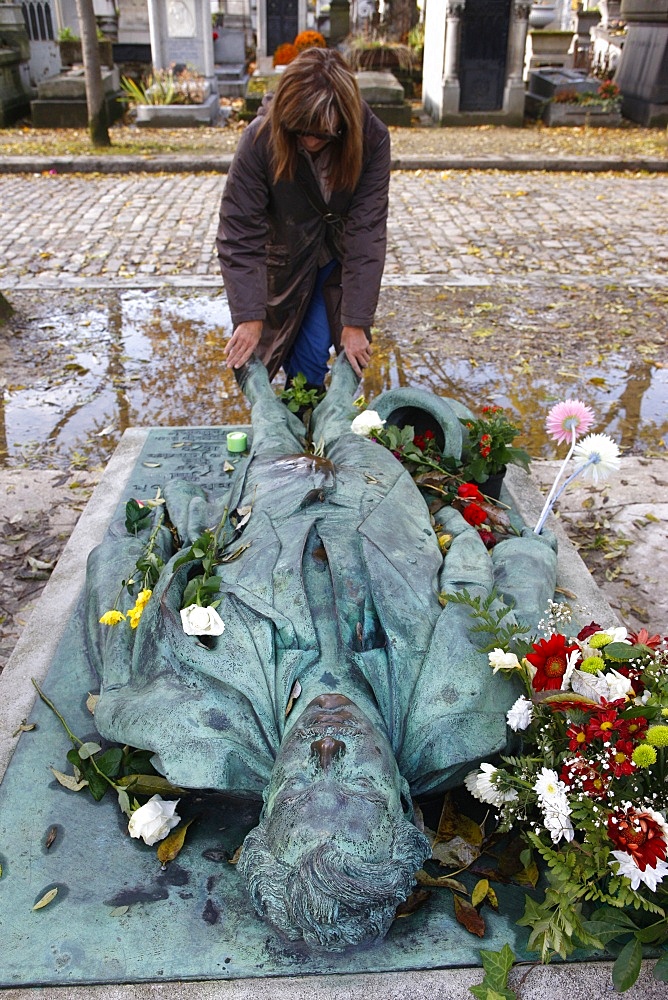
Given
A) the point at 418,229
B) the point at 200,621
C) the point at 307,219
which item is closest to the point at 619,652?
the point at 200,621

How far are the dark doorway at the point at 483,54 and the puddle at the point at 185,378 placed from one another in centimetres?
1076

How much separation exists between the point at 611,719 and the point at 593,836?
26 centimetres

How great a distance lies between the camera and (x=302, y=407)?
4.18 meters

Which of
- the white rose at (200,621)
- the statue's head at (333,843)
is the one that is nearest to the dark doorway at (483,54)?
the white rose at (200,621)

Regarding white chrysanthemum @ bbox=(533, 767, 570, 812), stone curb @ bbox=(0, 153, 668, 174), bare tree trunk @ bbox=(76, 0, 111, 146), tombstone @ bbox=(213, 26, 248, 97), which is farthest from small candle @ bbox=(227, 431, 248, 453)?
tombstone @ bbox=(213, 26, 248, 97)

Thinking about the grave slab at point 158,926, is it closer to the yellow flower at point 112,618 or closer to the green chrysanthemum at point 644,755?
the yellow flower at point 112,618

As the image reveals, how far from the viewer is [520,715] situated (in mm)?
2115

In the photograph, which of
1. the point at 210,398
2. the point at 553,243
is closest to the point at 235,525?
the point at 210,398

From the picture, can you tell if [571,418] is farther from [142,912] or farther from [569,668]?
[142,912]

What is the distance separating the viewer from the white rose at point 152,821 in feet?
7.41

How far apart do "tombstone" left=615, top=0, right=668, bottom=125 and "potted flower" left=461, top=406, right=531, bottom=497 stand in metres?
15.3

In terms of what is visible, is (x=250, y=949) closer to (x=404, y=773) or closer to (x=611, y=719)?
(x=404, y=773)

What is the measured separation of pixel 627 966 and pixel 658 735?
52 centimetres

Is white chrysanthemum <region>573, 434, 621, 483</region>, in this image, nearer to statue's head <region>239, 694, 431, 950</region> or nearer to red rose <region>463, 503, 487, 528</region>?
red rose <region>463, 503, 487, 528</region>
